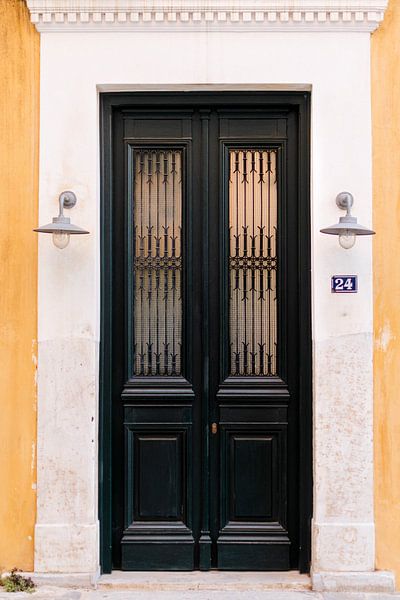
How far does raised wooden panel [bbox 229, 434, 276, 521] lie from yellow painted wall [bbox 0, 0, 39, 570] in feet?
5.43

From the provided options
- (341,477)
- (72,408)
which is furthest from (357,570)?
(72,408)

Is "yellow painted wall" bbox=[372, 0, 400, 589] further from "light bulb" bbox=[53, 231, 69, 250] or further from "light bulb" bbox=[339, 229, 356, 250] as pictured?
"light bulb" bbox=[53, 231, 69, 250]

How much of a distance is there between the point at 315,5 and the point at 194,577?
4.66 metres

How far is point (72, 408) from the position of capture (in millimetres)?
6453

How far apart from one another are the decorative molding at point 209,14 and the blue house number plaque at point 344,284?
1.97 meters

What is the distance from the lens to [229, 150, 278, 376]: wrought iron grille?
672 centimetres

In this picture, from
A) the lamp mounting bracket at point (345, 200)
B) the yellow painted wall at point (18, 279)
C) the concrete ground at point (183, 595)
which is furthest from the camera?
the yellow painted wall at point (18, 279)

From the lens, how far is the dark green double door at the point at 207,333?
6.65 meters

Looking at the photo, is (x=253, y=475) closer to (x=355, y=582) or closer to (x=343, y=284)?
(x=355, y=582)

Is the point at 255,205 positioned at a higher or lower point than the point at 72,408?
higher

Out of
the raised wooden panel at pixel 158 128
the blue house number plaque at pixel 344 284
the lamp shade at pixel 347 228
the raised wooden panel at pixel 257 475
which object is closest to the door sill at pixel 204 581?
the raised wooden panel at pixel 257 475

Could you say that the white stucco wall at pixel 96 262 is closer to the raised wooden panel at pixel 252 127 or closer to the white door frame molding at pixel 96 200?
the white door frame molding at pixel 96 200

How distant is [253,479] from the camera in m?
6.68

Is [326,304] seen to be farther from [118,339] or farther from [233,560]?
[233,560]
